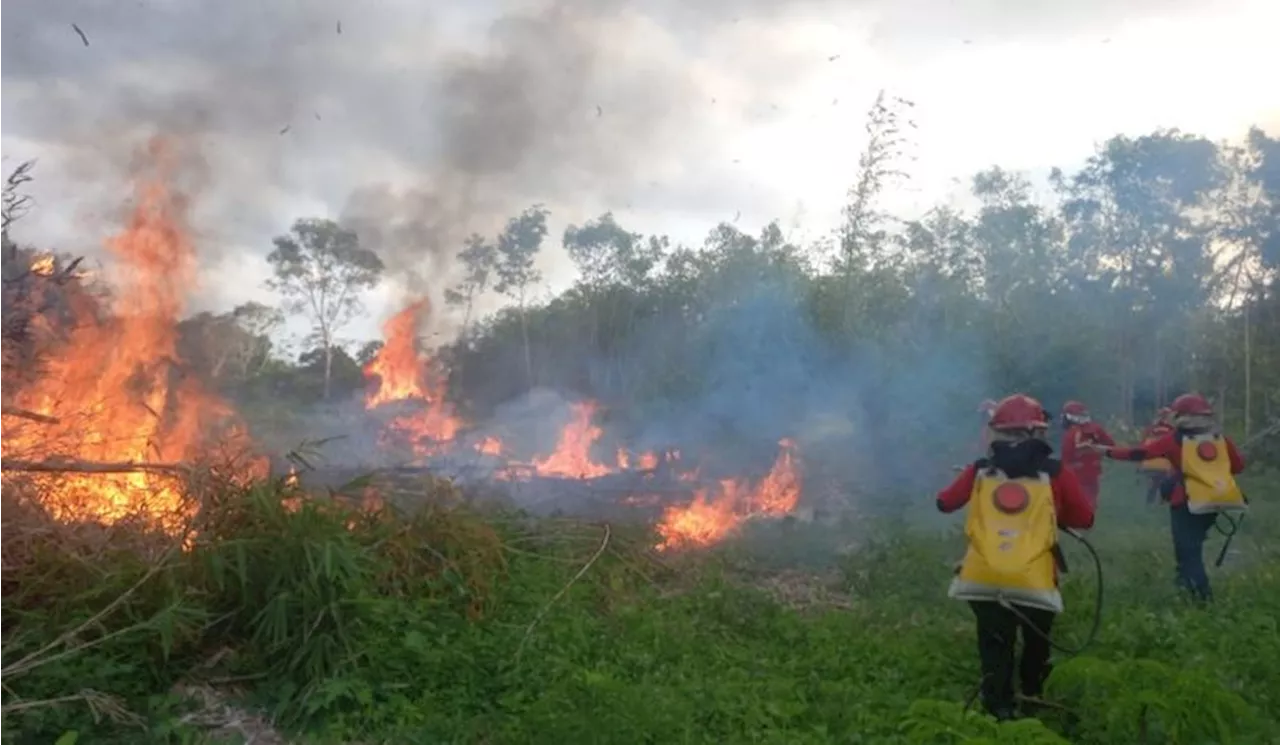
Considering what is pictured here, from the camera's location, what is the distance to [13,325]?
23.6ft

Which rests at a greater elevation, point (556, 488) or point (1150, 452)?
point (1150, 452)

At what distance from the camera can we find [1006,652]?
19.5 ft

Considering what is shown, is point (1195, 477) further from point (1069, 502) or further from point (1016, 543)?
point (1016, 543)

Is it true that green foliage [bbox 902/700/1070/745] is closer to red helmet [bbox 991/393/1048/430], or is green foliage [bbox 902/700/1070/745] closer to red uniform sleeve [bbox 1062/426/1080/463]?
red helmet [bbox 991/393/1048/430]

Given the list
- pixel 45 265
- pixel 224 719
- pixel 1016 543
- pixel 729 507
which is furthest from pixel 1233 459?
pixel 45 265

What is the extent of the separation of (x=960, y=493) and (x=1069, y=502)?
593 millimetres

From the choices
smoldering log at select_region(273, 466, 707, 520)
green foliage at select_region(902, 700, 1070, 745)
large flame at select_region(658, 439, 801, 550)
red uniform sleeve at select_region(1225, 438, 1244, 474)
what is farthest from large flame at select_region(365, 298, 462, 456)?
green foliage at select_region(902, 700, 1070, 745)

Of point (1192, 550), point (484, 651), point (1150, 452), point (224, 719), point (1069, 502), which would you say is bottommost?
point (224, 719)

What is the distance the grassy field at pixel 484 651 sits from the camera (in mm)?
5391

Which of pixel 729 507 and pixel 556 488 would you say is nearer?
pixel 556 488

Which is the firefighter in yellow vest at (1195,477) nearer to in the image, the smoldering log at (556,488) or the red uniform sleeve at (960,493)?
the red uniform sleeve at (960,493)

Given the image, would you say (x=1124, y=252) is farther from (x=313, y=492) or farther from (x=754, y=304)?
(x=313, y=492)

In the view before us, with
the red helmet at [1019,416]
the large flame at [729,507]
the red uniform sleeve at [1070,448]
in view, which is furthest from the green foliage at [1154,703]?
the large flame at [729,507]

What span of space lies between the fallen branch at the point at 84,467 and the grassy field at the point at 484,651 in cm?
35
